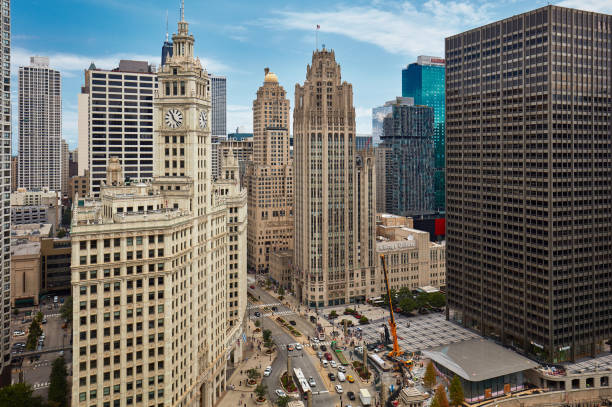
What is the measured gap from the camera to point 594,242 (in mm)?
145875

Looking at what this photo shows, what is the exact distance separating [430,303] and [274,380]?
84917mm

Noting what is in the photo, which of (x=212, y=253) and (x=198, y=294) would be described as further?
(x=212, y=253)

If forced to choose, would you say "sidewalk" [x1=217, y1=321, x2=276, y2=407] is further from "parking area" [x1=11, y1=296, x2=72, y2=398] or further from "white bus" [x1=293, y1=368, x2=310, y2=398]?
"parking area" [x1=11, y1=296, x2=72, y2=398]

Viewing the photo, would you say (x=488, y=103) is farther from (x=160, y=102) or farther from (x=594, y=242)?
(x=160, y=102)

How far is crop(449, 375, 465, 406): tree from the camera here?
388 feet

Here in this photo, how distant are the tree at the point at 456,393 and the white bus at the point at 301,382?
1424 inches

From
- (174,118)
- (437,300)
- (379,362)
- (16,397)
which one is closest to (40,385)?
(16,397)

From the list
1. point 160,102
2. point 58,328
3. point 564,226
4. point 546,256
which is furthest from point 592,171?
point 58,328

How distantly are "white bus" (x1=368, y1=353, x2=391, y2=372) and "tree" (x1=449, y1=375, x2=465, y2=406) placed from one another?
2637cm

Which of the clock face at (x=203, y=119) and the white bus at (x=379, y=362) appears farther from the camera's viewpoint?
the white bus at (x=379, y=362)

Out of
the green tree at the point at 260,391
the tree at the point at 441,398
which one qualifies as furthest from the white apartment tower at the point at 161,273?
the tree at the point at 441,398

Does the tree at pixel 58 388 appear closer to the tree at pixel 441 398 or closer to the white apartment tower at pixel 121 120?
the white apartment tower at pixel 121 120

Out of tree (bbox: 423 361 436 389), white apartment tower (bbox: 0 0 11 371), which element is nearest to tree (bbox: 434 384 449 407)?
tree (bbox: 423 361 436 389)

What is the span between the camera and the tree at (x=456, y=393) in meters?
118
